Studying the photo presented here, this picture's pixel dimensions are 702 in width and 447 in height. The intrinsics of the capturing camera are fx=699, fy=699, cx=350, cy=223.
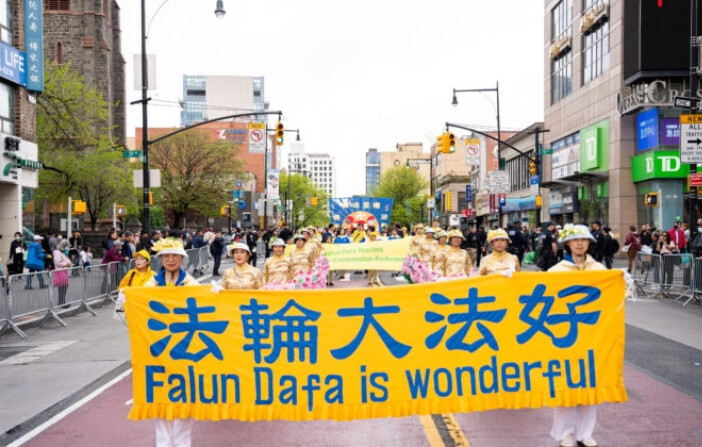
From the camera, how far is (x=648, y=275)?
18.8 m

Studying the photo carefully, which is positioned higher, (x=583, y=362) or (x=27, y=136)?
(x=27, y=136)

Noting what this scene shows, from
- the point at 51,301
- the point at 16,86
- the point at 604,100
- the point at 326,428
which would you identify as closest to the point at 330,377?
the point at 326,428

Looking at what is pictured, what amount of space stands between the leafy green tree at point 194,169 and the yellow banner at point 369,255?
131 feet

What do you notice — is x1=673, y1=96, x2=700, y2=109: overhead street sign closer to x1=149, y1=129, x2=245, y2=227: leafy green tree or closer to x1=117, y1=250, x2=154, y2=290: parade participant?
x1=117, y1=250, x2=154, y2=290: parade participant

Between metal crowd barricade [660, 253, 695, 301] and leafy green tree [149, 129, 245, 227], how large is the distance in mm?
46857

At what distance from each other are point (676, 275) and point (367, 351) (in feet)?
46.8

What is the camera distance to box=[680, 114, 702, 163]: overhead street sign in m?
17.6

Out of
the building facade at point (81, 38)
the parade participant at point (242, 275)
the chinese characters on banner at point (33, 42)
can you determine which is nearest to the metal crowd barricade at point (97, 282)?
the parade participant at point (242, 275)

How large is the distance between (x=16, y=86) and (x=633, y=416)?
86.0 feet

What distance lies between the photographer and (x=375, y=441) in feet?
19.9

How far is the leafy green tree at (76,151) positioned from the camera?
34.9 metres

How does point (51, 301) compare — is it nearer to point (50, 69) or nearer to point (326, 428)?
point (326, 428)

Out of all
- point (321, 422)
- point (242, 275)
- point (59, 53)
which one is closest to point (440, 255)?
point (242, 275)

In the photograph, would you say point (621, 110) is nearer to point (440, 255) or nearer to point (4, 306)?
point (440, 255)
